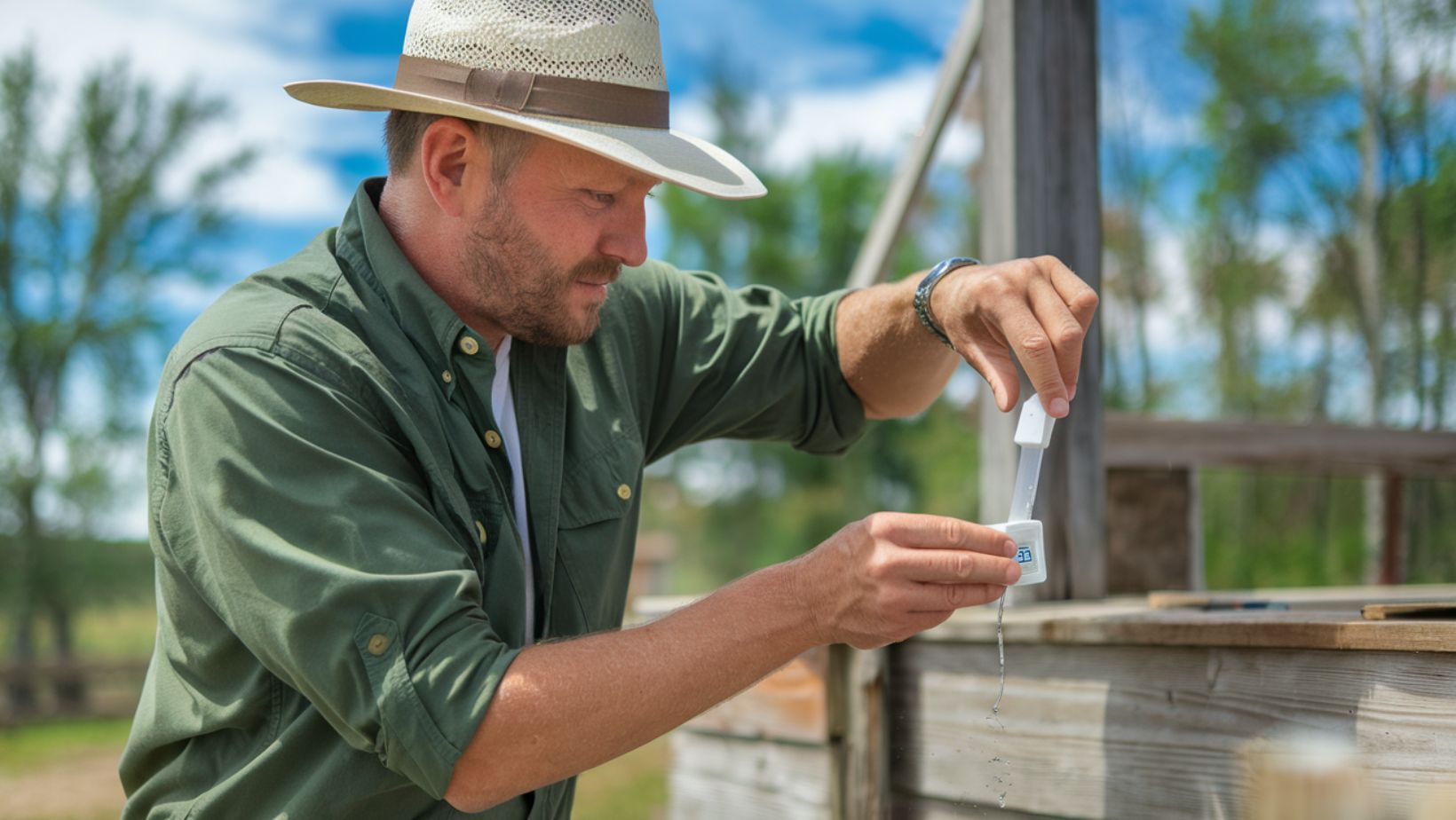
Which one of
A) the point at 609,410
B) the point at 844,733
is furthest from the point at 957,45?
the point at 844,733

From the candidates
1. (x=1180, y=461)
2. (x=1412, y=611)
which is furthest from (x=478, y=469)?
(x=1180, y=461)

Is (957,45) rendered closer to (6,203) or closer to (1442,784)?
(1442,784)

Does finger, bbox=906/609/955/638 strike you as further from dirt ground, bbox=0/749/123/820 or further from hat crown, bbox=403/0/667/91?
dirt ground, bbox=0/749/123/820

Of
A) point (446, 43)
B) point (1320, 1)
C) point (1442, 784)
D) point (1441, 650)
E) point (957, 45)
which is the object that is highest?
point (1320, 1)

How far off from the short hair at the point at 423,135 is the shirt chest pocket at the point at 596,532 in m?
0.50

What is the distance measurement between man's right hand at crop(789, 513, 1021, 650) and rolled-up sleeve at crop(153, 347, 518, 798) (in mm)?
402

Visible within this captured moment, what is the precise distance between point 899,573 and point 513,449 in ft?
2.46

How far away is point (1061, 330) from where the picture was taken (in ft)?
5.52

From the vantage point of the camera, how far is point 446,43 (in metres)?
1.89

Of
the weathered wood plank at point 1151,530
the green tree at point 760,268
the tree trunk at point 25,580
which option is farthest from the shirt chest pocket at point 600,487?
the green tree at point 760,268

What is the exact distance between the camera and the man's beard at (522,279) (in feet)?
6.27

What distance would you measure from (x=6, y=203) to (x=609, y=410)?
44.4 feet

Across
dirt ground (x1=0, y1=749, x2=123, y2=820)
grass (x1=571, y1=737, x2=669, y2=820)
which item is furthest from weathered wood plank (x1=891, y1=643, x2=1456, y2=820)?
dirt ground (x1=0, y1=749, x2=123, y2=820)

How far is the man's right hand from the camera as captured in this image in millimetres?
1501
